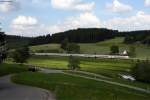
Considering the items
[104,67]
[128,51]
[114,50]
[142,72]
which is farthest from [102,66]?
[114,50]

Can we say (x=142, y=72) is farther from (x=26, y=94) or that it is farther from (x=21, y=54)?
(x=26, y=94)

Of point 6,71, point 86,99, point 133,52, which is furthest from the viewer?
point 133,52

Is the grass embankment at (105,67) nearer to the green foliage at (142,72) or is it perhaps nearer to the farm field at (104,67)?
the farm field at (104,67)

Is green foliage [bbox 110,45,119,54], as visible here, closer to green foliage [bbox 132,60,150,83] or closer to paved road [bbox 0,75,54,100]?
green foliage [bbox 132,60,150,83]

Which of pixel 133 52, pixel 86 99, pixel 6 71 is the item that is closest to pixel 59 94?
pixel 86 99

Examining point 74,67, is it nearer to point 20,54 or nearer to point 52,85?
point 20,54

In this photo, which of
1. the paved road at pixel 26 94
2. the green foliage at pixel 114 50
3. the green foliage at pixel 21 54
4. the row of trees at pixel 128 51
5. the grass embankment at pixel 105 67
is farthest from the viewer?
the green foliage at pixel 114 50

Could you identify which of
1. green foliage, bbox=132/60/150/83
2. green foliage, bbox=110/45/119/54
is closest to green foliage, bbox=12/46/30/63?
green foliage, bbox=132/60/150/83

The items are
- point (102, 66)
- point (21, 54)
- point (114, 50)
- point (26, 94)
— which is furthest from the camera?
point (114, 50)

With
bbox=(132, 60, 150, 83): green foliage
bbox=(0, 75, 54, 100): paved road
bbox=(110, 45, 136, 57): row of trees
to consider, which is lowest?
bbox=(132, 60, 150, 83): green foliage

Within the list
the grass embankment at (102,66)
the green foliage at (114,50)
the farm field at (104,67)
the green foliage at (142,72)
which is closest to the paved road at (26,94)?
the farm field at (104,67)

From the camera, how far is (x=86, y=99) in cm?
2980

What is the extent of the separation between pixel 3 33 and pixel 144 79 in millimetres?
50041

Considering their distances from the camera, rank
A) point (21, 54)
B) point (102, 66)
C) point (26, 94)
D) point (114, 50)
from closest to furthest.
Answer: point (26, 94) < point (102, 66) < point (21, 54) < point (114, 50)
